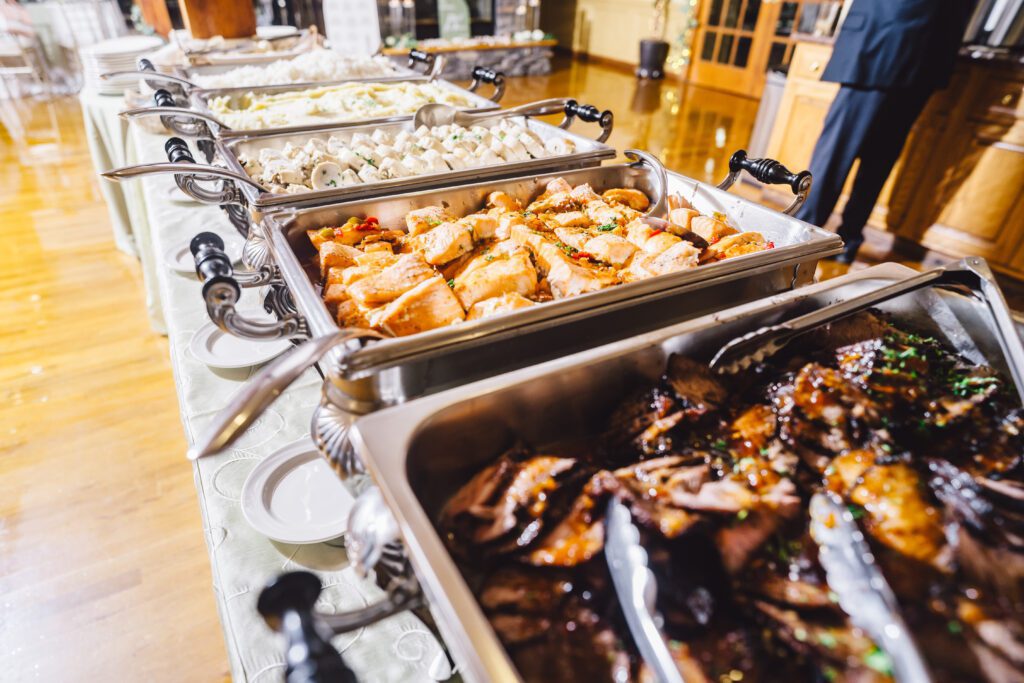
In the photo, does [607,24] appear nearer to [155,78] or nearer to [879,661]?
[155,78]

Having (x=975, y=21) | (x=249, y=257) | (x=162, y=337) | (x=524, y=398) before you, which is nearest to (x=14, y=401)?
(x=162, y=337)

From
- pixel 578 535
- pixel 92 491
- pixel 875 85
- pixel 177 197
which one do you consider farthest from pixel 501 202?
pixel 875 85

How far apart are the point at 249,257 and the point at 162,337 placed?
1.70m

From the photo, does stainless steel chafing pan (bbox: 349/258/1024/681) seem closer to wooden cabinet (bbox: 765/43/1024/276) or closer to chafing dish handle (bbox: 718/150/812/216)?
chafing dish handle (bbox: 718/150/812/216)

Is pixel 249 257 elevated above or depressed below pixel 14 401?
above

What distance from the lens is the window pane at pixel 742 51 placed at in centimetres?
750

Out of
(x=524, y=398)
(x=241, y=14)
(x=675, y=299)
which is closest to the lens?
(x=524, y=398)

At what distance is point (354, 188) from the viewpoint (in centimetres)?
140

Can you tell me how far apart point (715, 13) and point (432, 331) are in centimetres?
897

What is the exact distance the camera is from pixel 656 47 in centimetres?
829

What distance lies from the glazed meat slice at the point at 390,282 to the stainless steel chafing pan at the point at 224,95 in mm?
1037

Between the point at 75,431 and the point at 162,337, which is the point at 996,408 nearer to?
the point at 75,431

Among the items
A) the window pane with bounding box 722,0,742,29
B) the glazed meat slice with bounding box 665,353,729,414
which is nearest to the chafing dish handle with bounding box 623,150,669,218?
the glazed meat slice with bounding box 665,353,729,414

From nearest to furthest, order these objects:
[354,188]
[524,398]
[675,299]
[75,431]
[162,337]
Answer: [524,398] → [675,299] → [354,188] → [75,431] → [162,337]
